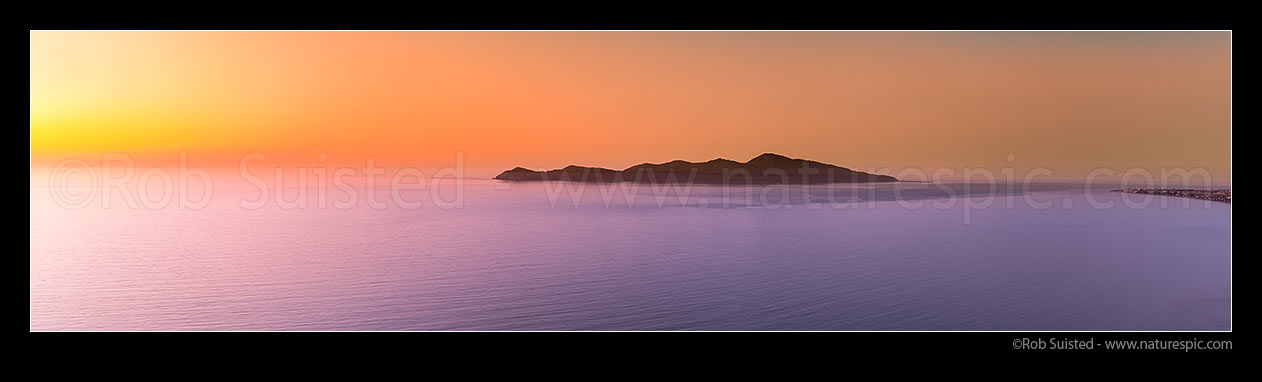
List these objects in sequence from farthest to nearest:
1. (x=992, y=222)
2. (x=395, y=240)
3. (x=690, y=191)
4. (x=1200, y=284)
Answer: (x=690, y=191), (x=992, y=222), (x=395, y=240), (x=1200, y=284)

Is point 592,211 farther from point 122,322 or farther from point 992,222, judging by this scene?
point 122,322

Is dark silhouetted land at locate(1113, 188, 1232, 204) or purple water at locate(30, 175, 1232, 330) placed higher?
dark silhouetted land at locate(1113, 188, 1232, 204)

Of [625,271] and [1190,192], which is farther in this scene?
[1190,192]

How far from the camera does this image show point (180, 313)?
25.1 ft

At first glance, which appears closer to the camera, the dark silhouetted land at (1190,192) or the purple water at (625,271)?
the purple water at (625,271)

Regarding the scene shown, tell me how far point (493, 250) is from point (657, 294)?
3.71m

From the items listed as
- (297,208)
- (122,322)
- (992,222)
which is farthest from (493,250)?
(992,222)

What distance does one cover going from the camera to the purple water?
24.6 feet

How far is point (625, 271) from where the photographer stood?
373 inches

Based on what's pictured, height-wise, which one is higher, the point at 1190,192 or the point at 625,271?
the point at 1190,192

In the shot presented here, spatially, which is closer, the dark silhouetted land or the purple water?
the purple water

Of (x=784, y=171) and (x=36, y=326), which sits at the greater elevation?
(x=784, y=171)

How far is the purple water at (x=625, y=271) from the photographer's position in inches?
295

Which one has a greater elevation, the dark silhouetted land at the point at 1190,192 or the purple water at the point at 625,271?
the dark silhouetted land at the point at 1190,192
